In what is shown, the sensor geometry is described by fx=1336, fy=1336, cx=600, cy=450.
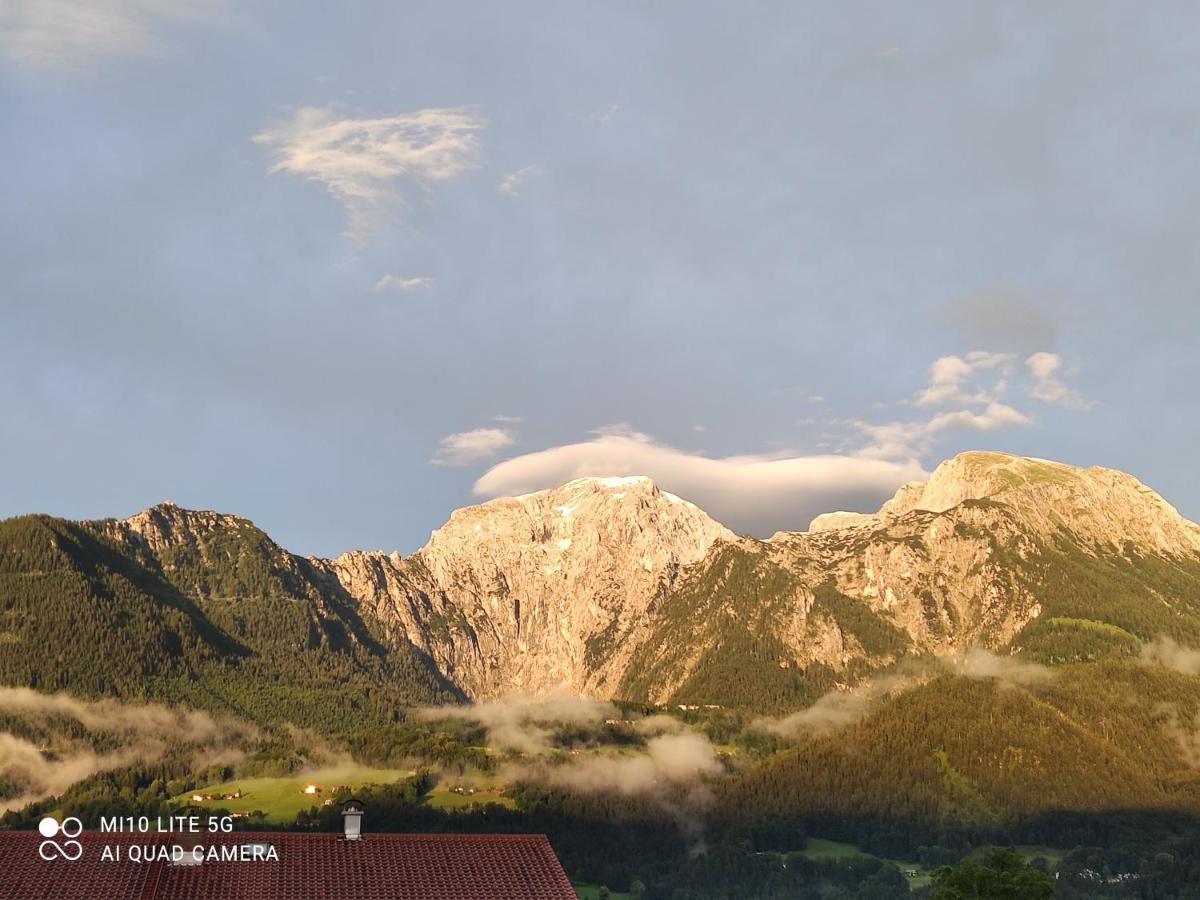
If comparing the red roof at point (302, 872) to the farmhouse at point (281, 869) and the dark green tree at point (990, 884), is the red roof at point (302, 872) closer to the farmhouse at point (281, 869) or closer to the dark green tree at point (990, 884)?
the farmhouse at point (281, 869)

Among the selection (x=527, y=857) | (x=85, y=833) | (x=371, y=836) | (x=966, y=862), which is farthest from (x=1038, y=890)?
(x=85, y=833)

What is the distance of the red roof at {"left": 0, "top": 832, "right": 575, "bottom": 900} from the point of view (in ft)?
245

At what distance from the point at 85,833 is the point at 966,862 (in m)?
75.9

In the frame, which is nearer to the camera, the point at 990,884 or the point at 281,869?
the point at 281,869

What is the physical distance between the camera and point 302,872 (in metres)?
78.0

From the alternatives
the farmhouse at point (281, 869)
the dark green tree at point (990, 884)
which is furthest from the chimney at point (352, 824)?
the dark green tree at point (990, 884)

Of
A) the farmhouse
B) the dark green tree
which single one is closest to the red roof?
the farmhouse

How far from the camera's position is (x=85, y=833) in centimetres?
7806

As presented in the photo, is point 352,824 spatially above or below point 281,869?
above

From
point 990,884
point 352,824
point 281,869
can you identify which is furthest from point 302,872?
point 990,884

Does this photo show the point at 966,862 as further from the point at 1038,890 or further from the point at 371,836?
the point at 371,836

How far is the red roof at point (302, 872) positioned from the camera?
74562mm

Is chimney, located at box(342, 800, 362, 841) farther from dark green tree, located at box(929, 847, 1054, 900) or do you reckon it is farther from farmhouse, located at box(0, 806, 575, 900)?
dark green tree, located at box(929, 847, 1054, 900)

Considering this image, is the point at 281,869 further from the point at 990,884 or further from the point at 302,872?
the point at 990,884
